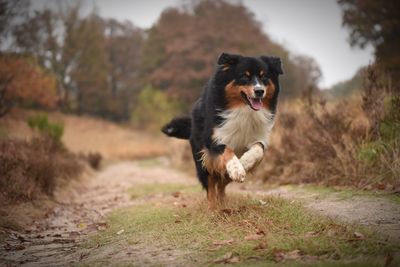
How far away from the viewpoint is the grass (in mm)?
3744

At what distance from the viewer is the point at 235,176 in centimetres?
528

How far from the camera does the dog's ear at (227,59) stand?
5930 mm

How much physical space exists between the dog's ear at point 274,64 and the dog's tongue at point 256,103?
62cm

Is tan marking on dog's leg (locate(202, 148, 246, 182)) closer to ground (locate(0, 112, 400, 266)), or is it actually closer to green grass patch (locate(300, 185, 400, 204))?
ground (locate(0, 112, 400, 266))

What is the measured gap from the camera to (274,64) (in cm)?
610

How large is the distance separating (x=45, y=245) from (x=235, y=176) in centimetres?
249

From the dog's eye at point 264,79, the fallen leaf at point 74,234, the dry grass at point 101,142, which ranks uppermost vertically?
the dog's eye at point 264,79

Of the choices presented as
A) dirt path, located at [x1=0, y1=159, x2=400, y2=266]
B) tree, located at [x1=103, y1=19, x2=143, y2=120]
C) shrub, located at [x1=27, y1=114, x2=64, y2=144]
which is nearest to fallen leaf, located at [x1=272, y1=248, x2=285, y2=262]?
dirt path, located at [x1=0, y1=159, x2=400, y2=266]

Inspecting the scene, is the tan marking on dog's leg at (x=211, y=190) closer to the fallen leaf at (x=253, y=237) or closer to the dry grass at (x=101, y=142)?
the fallen leaf at (x=253, y=237)

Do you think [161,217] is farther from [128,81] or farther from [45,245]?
[128,81]

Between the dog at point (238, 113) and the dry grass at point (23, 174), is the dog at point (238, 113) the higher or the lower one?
the higher one

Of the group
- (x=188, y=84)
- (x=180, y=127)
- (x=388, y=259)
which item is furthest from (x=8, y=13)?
(x=188, y=84)

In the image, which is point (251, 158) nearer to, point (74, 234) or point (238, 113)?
point (238, 113)

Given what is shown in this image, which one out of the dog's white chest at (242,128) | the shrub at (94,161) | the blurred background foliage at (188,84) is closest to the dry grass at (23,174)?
the blurred background foliage at (188,84)
